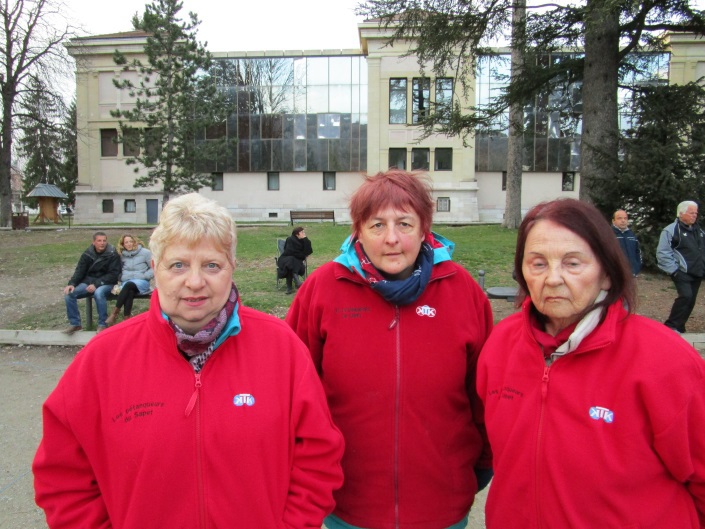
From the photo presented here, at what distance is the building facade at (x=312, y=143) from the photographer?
35.3 metres

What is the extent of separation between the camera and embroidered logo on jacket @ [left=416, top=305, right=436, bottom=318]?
6.86 ft

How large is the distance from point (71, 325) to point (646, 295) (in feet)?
34.5

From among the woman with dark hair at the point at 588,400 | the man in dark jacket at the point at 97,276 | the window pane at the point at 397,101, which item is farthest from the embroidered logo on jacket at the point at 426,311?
the window pane at the point at 397,101

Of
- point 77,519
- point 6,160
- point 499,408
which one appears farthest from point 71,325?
point 6,160

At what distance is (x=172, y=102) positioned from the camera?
2744cm

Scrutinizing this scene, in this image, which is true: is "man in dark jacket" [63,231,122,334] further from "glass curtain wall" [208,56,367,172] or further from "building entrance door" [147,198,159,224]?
"building entrance door" [147,198,159,224]

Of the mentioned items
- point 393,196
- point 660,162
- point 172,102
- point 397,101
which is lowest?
point 393,196

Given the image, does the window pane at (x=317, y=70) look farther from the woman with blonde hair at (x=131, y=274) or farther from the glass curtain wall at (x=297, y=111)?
the woman with blonde hair at (x=131, y=274)

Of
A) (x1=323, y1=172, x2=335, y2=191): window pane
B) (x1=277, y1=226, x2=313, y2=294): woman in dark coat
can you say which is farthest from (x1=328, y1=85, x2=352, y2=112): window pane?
(x1=277, y1=226, x2=313, y2=294): woman in dark coat

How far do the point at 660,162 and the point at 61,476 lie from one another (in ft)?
43.9

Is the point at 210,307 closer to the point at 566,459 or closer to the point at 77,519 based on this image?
the point at 77,519

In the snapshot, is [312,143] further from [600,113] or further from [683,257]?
[683,257]

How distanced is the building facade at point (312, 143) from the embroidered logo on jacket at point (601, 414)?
33376mm

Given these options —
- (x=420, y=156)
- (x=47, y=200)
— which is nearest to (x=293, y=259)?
(x=420, y=156)
